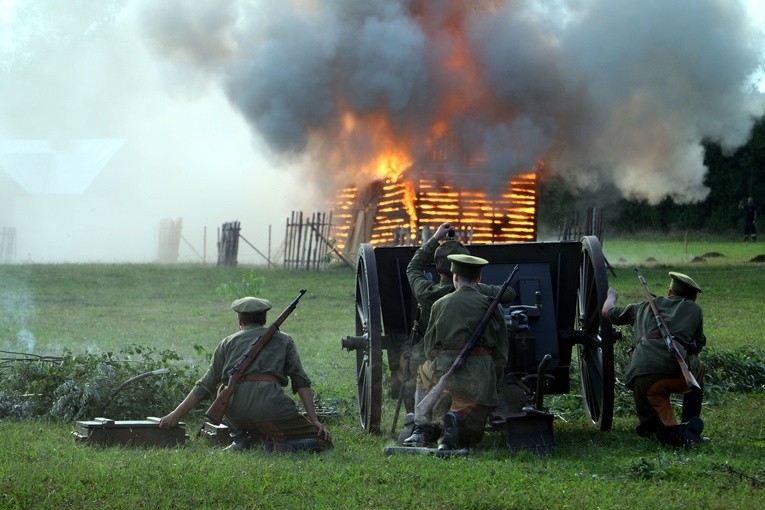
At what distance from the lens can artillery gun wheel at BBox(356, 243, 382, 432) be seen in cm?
853

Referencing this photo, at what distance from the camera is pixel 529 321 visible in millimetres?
9180

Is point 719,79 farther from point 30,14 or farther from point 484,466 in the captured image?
point 30,14

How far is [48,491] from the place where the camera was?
6.67 m

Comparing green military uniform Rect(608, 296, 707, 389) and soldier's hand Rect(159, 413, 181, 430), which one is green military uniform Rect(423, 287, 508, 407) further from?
soldier's hand Rect(159, 413, 181, 430)

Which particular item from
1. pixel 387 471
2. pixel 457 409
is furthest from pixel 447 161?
pixel 387 471

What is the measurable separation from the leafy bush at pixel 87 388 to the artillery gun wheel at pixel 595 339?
3191 mm

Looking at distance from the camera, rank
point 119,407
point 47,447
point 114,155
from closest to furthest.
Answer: point 47,447, point 119,407, point 114,155

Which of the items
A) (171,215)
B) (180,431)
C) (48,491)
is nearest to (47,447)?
(180,431)

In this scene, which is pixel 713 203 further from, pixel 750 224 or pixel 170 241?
pixel 170 241

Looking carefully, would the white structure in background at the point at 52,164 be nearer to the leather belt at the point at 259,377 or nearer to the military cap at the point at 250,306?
the military cap at the point at 250,306

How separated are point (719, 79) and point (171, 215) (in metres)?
27.8

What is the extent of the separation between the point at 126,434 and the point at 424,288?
2.32m

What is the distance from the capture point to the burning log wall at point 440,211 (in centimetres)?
2770

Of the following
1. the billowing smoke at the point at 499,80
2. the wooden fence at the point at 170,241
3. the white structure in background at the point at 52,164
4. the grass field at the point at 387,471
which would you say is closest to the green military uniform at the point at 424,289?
the grass field at the point at 387,471
